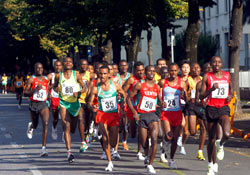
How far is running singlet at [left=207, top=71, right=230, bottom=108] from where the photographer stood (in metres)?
10.5

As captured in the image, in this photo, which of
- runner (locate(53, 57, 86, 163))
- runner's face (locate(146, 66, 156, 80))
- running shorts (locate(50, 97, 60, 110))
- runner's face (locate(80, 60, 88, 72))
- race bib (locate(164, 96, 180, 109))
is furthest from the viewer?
running shorts (locate(50, 97, 60, 110))

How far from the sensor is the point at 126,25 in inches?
1182

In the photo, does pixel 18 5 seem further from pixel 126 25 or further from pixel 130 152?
pixel 130 152

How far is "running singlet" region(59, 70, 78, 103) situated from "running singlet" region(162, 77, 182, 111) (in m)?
2.12

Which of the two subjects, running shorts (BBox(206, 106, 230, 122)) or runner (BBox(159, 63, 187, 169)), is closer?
running shorts (BBox(206, 106, 230, 122))

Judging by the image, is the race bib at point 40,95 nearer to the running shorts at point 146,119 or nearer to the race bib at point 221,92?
the running shorts at point 146,119

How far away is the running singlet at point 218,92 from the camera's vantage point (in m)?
10.5

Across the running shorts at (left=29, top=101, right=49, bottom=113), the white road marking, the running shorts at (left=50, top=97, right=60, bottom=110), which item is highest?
the running shorts at (left=29, top=101, right=49, bottom=113)

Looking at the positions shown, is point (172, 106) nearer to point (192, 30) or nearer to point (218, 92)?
point (218, 92)

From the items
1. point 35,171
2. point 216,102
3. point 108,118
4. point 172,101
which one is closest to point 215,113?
point 216,102

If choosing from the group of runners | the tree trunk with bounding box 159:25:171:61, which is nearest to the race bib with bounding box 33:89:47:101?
the group of runners

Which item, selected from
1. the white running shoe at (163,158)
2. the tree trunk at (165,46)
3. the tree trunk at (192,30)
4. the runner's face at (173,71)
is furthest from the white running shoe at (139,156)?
the tree trunk at (165,46)

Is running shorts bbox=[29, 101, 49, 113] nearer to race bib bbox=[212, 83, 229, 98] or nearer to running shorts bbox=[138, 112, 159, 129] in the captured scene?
running shorts bbox=[138, 112, 159, 129]

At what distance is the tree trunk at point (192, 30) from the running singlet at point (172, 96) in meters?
11.0
